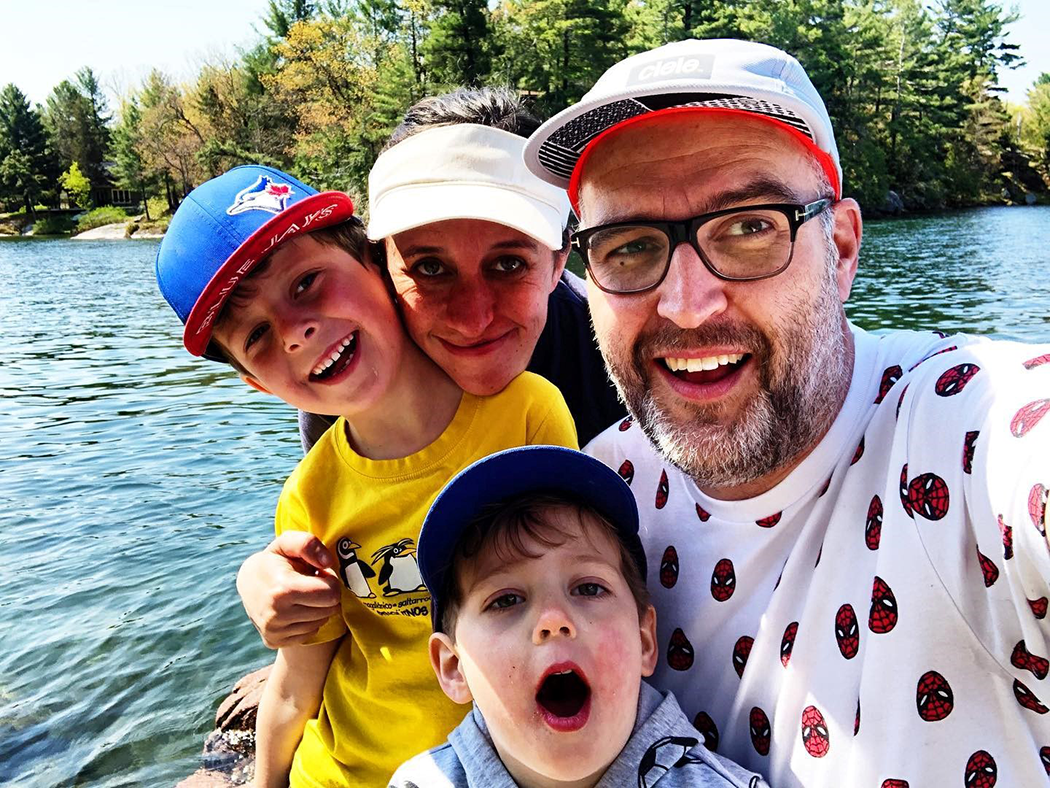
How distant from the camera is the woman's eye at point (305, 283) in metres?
2.29

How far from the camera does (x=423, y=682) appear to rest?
224 centimetres

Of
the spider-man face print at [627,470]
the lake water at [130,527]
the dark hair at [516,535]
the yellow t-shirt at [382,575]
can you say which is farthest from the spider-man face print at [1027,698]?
the lake water at [130,527]

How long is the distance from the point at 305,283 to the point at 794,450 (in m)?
1.39

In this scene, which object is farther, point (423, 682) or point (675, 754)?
point (423, 682)

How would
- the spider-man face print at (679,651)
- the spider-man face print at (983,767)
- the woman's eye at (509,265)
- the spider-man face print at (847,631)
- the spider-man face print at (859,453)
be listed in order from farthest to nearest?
the woman's eye at (509,265), the spider-man face print at (679,651), the spider-man face print at (859,453), the spider-man face print at (847,631), the spider-man face print at (983,767)

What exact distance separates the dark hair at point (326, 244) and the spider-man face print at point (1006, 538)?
1796 millimetres

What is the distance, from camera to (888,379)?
164 centimetres

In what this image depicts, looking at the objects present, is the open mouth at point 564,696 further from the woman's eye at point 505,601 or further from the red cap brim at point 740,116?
the red cap brim at point 740,116

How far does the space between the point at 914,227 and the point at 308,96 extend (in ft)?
113

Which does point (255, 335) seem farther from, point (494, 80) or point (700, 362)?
point (494, 80)

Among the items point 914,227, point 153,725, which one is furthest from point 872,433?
point 914,227

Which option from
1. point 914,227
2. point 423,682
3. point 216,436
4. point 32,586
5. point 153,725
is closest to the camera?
point 423,682

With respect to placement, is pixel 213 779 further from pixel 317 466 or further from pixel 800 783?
pixel 800 783

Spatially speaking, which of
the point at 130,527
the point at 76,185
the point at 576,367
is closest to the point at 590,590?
the point at 576,367
